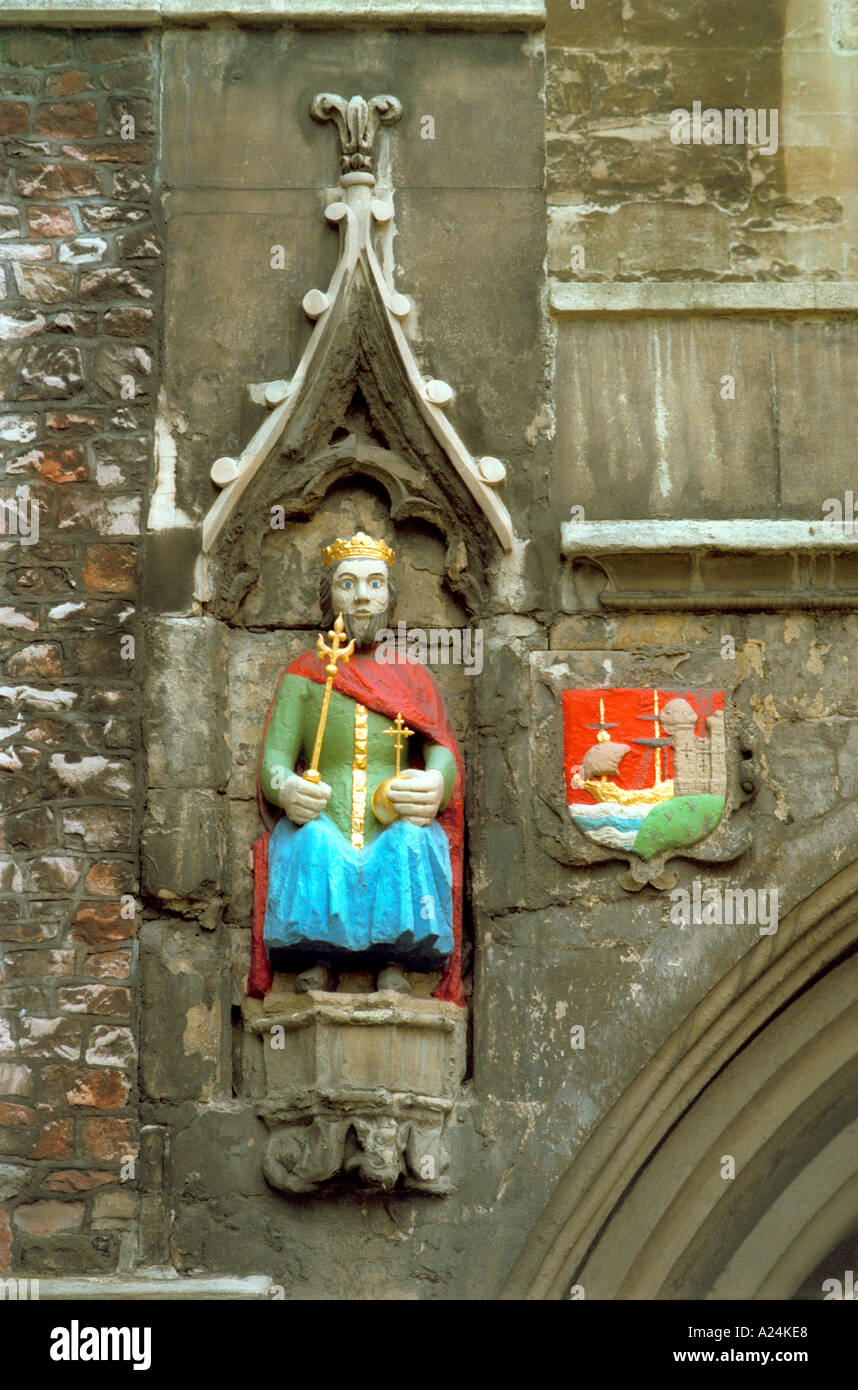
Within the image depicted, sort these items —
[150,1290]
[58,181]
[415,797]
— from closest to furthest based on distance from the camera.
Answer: [150,1290]
[415,797]
[58,181]

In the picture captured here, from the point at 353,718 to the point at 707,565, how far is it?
3.96 ft

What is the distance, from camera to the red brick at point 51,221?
8.06 m

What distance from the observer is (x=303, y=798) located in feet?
24.5

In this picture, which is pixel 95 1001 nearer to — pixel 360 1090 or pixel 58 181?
pixel 360 1090

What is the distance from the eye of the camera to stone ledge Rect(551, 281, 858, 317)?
26.3 feet

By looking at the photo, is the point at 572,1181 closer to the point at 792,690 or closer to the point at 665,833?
the point at 665,833

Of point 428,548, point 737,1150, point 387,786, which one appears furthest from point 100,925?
point 737,1150

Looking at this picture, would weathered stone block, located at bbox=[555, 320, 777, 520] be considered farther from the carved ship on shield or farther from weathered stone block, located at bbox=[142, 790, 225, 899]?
weathered stone block, located at bbox=[142, 790, 225, 899]

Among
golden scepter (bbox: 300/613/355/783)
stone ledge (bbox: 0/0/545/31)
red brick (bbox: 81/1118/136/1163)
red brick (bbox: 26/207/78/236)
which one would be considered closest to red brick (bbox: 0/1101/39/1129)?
red brick (bbox: 81/1118/136/1163)

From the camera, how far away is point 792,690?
307 inches

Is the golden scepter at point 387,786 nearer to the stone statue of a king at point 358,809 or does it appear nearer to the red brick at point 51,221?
the stone statue of a king at point 358,809

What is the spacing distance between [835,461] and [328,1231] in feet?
9.35

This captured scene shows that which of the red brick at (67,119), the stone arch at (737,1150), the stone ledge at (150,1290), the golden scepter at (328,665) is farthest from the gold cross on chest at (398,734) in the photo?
the red brick at (67,119)

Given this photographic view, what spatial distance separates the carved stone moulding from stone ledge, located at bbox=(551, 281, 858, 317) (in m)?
0.71
